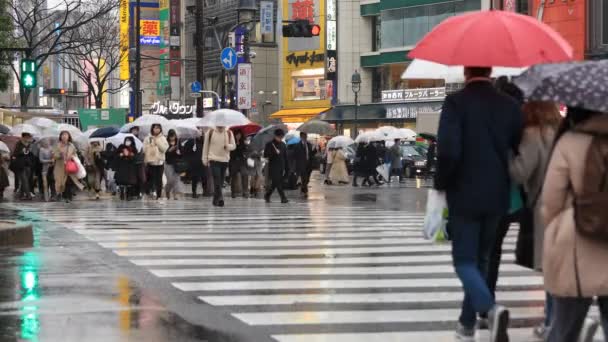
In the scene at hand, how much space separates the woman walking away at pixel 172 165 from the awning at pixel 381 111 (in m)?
33.8

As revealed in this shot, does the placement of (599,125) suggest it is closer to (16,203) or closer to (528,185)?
(528,185)

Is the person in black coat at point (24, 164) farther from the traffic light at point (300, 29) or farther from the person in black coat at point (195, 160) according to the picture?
the traffic light at point (300, 29)

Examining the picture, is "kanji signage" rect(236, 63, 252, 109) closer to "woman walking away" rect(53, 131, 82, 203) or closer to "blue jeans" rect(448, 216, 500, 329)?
"woman walking away" rect(53, 131, 82, 203)

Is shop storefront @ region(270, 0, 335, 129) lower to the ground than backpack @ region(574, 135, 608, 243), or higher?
higher

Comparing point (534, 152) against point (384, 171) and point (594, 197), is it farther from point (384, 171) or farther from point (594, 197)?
point (384, 171)

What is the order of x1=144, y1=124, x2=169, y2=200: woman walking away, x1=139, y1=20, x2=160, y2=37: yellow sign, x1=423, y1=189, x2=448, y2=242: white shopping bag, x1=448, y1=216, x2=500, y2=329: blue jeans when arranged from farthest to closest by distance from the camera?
x1=139, y1=20, x2=160, y2=37: yellow sign < x1=144, y1=124, x2=169, y2=200: woman walking away < x1=423, y1=189, x2=448, y2=242: white shopping bag < x1=448, y1=216, x2=500, y2=329: blue jeans

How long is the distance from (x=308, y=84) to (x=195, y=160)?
156 feet

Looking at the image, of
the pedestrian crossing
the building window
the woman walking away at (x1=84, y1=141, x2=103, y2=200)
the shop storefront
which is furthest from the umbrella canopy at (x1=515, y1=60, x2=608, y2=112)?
the building window

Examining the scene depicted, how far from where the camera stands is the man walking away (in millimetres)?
6738

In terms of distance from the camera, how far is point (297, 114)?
7256cm

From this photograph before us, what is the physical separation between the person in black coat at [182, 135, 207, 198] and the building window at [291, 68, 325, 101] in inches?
1755

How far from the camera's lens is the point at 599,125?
529 centimetres

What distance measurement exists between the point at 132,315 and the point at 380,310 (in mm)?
1933

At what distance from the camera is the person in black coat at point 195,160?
26109 millimetres
